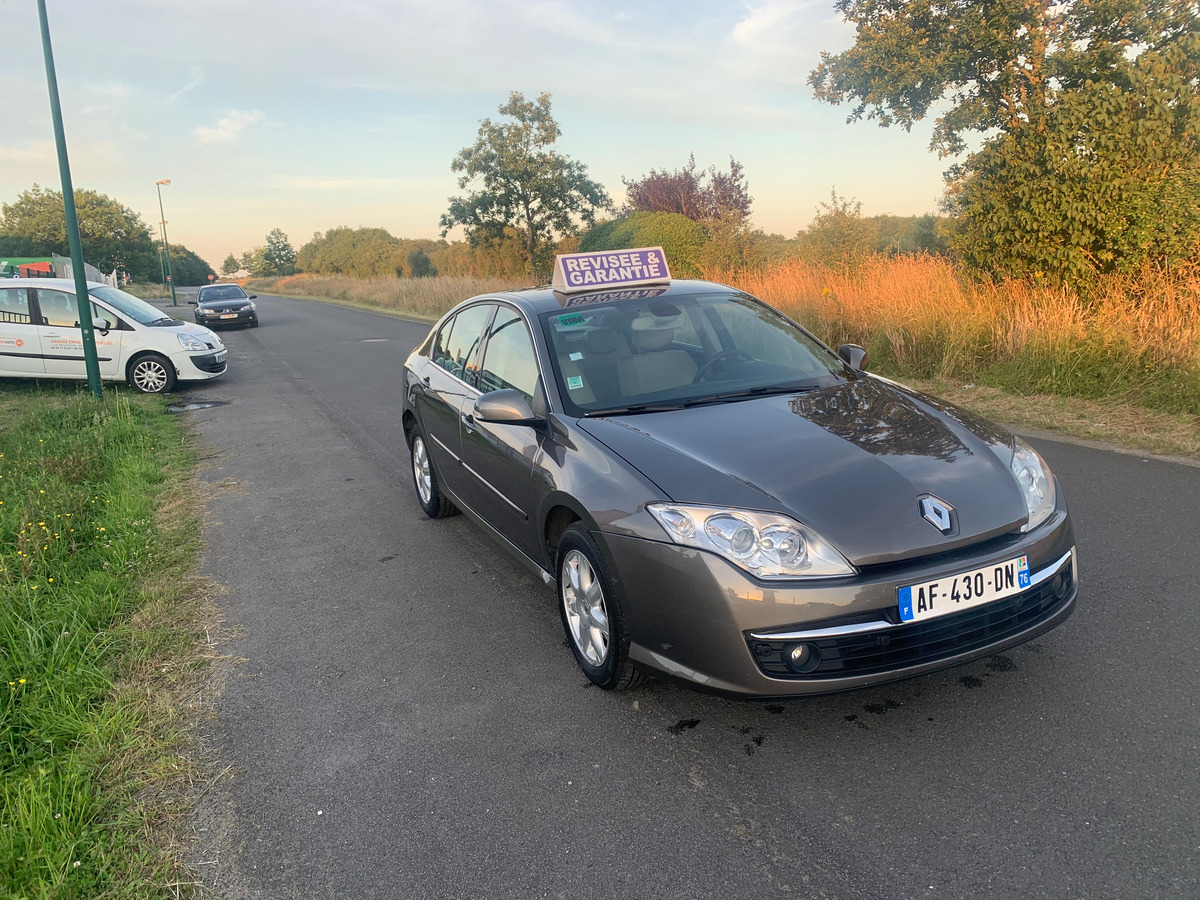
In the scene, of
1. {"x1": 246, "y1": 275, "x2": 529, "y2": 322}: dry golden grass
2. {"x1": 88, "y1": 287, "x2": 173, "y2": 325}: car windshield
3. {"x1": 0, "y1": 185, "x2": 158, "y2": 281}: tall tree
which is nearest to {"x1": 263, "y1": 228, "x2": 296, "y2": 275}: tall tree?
{"x1": 0, "y1": 185, "x2": 158, "y2": 281}: tall tree

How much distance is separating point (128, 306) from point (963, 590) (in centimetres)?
1398

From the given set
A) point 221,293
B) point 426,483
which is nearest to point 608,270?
point 426,483

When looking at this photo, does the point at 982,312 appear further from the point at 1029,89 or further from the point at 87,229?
the point at 87,229

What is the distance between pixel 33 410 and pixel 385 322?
1830 centimetres

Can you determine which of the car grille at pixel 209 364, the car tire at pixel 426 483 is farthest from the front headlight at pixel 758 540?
the car grille at pixel 209 364

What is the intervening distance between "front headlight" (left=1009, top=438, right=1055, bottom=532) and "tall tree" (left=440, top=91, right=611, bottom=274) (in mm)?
34029

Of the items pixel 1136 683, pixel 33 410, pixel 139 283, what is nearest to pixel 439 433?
pixel 1136 683

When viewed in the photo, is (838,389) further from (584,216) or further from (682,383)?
(584,216)

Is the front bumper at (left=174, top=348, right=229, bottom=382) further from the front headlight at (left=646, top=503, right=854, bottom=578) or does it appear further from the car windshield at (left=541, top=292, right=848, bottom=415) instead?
the front headlight at (left=646, top=503, right=854, bottom=578)

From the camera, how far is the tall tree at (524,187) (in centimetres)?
3575

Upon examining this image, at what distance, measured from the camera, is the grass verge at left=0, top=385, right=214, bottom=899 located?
2.55 metres

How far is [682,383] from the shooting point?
159 inches

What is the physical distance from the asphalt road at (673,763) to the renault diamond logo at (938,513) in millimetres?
756

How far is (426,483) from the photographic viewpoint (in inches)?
238
